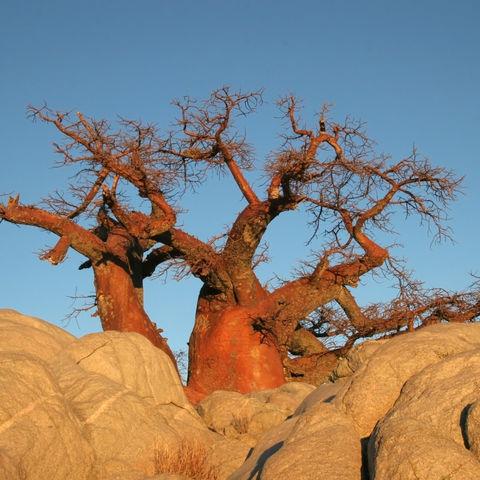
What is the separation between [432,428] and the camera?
4094 millimetres

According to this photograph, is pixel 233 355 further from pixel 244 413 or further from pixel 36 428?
pixel 36 428

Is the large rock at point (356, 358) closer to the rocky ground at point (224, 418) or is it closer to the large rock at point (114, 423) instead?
the rocky ground at point (224, 418)

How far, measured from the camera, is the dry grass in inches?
239

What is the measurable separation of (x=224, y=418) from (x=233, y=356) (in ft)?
13.3

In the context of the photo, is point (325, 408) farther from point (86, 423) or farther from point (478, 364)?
point (86, 423)

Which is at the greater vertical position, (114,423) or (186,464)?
(114,423)

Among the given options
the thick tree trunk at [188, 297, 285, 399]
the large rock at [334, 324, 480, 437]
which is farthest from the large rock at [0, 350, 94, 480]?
the thick tree trunk at [188, 297, 285, 399]

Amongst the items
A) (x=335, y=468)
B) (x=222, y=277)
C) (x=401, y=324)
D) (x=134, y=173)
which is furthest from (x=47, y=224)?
(x=335, y=468)

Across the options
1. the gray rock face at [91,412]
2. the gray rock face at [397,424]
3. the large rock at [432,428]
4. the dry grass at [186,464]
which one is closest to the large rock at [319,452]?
the gray rock face at [397,424]

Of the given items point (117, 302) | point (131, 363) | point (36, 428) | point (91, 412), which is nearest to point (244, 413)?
point (131, 363)

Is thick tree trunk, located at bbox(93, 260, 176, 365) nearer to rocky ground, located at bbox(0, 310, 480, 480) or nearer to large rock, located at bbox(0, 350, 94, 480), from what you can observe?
rocky ground, located at bbox(0, 310, 480, 480)

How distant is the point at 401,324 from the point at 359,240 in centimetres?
164

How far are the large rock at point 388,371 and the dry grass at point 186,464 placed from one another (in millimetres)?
1529

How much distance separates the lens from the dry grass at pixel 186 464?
6.07 m
